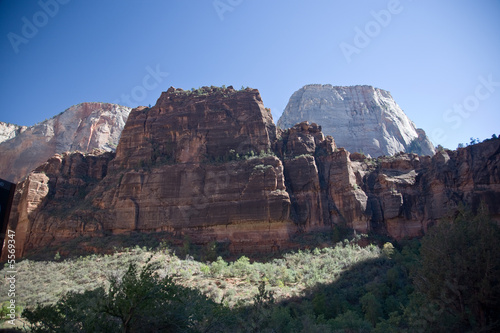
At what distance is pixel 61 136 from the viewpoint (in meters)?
94.9

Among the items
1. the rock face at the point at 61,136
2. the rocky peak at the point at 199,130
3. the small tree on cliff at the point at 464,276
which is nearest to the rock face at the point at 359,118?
the rocky peak at the point at 199,130

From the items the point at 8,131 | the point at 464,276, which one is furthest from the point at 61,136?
the point at 464,276

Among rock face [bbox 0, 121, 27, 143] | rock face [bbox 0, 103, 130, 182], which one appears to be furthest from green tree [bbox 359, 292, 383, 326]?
rock face [bbox 0, 121, 27, 143]

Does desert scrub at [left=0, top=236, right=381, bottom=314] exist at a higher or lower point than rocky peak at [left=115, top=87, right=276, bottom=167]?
lower

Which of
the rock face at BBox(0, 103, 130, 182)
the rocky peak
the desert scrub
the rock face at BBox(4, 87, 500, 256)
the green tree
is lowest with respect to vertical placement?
the green tree

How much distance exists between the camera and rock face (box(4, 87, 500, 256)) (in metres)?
45.3

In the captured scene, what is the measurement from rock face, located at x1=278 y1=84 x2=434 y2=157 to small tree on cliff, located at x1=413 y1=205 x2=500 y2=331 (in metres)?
89.7

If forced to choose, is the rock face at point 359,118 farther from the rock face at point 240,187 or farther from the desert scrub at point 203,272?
the desert scrub at point 203,272

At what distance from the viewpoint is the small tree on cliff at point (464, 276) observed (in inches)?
585

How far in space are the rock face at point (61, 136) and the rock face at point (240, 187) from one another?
127 ft

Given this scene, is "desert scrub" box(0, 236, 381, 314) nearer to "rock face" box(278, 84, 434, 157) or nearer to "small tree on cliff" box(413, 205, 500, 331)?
"small tree on cliff" box(413, 205, 500, 331)

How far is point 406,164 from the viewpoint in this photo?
2052 inches

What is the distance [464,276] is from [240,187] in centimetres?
3364

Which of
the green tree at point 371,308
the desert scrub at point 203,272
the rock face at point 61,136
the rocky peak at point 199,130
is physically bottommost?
the green tree at point 371,308
